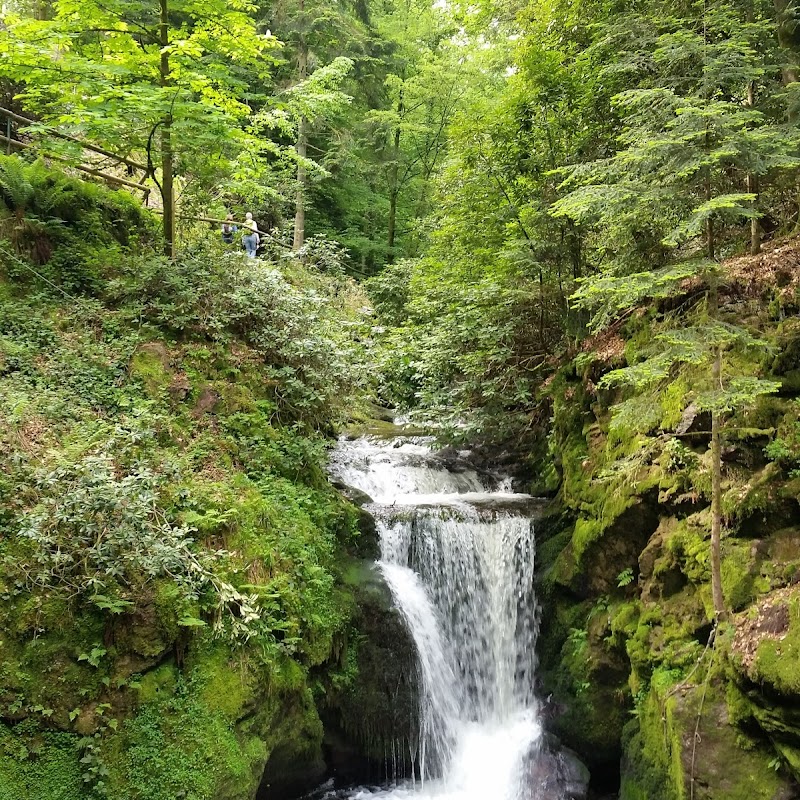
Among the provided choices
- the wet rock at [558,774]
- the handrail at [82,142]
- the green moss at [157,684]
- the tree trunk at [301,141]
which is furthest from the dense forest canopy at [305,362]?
the tree trunk at [301,141]

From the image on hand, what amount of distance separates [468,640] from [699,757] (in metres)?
3.17

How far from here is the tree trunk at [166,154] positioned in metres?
7.68

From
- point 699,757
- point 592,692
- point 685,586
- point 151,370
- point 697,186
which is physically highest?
point 697,186

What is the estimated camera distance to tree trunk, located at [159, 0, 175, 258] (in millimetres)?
7684

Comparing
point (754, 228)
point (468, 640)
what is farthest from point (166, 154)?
point (468, 640)

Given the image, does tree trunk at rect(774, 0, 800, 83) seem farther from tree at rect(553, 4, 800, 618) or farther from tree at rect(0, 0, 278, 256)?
tree at rect(0, 0, 278, 256)

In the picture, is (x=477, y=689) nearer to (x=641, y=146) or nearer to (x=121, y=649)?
(x=121, y=649)

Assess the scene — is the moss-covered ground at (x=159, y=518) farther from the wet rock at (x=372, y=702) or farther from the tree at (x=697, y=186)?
the tree at (x=697, y=186)

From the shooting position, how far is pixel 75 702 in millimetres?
4254

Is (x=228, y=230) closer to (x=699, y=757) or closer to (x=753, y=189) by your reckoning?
(x=753, y=189)

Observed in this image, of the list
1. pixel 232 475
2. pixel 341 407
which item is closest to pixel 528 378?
pixel 341 407

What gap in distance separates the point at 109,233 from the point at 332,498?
5.32 meters

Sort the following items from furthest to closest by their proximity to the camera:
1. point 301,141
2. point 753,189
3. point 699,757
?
point 301,141 → point 753,189 → point 699,757

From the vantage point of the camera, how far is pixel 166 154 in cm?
825
